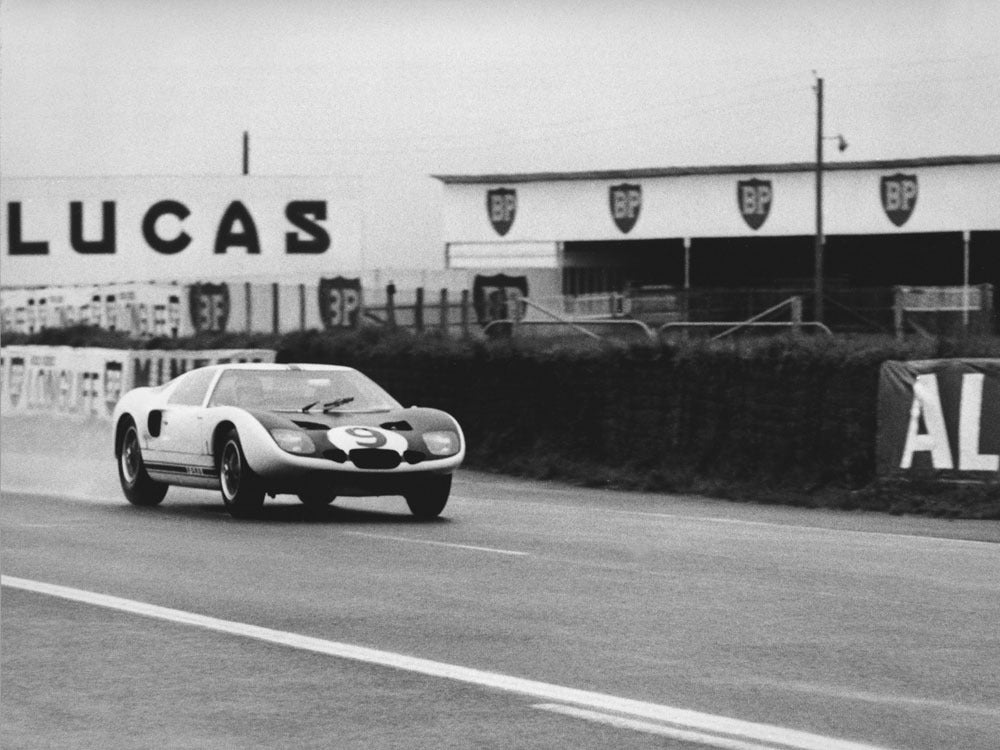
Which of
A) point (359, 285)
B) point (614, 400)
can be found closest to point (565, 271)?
point (359, 285)

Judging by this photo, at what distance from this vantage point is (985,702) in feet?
24.4

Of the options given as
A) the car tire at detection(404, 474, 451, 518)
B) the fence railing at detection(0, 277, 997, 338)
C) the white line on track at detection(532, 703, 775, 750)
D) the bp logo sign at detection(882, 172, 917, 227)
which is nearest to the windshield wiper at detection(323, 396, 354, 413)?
the car tire at detection(404, 474, 451, 518)

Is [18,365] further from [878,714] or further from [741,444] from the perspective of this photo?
[878,714]

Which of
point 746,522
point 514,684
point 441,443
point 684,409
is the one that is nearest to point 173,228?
point 684,409

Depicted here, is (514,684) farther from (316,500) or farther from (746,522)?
(316,500)

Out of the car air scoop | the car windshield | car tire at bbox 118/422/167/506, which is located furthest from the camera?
car tire at bbox 118/422/167/506

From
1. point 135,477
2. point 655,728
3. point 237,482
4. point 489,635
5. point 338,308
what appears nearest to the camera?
point 655,728

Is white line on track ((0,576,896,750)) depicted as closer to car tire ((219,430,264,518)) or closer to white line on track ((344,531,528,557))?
white line on track ((344,531,528,557))

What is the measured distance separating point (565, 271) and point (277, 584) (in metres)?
57.7

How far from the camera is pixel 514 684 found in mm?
7770

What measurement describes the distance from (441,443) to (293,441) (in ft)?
4.08

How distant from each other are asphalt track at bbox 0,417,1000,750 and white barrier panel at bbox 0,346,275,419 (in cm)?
1472

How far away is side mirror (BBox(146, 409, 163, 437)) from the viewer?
1738 centimetres

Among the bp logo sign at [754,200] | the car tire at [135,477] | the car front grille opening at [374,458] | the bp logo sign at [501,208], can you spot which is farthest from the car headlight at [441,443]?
the bp logo sign at [501,208]
